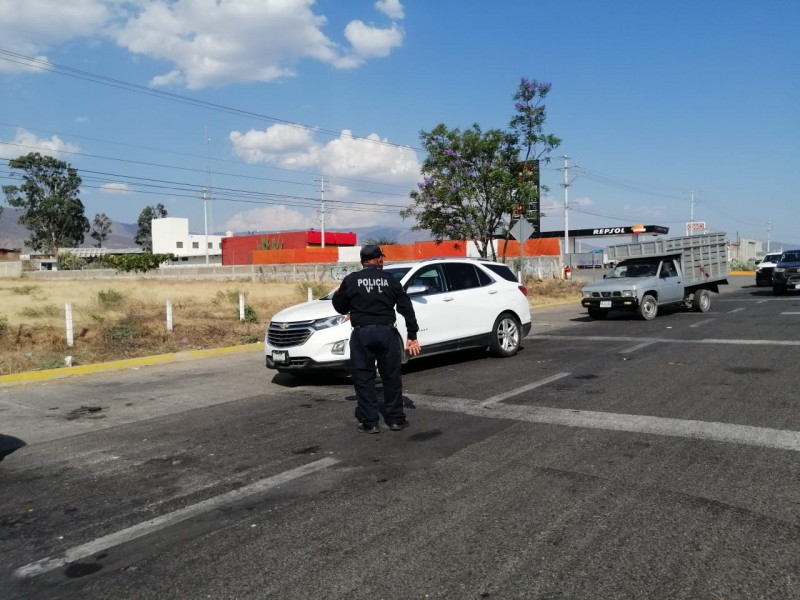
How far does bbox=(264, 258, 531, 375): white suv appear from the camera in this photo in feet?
27.8

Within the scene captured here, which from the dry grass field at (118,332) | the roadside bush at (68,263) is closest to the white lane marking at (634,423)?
the dry grass field at (118,332)

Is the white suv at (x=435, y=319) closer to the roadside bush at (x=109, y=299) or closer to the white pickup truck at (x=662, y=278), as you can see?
the white pickup truck at (x=662, y=278)

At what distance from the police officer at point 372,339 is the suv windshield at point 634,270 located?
13140 mm

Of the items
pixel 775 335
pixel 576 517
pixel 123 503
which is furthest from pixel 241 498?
pixel 775 335

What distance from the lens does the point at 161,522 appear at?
4.13 meters

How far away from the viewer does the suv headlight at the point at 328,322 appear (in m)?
8.53

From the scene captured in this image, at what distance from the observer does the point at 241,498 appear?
14.7 ft

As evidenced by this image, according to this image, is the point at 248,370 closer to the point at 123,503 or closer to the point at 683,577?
the point at 123,503

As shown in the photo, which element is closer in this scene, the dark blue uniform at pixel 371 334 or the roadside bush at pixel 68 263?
the dark blue uniform at pixel 371 334

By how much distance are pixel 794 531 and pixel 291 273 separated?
45.9 m

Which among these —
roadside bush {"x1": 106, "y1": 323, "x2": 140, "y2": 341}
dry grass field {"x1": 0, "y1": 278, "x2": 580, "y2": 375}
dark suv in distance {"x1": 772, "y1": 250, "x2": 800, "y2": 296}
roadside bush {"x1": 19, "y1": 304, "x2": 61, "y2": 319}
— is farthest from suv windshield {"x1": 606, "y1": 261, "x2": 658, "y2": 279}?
roadside bush {"x1": 19, "y1": 304, "x2": 61, "y2": 319}

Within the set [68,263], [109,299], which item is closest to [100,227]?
[68,263]

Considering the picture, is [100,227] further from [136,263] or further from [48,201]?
[136,263]

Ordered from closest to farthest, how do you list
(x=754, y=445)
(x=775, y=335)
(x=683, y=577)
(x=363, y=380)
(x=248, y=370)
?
(x=683, y=577), (x=754, y=445), (x=363, y=380), (x=248, y=370), (x=775, y=335)
